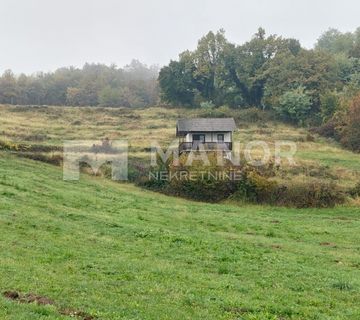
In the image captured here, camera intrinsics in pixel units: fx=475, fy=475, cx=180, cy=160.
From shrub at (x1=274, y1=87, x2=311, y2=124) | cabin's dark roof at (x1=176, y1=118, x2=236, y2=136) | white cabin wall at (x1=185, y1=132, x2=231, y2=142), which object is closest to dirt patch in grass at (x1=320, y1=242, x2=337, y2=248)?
cabin's dark roof at (x1=176, y1=118, x2=236, y2=136)

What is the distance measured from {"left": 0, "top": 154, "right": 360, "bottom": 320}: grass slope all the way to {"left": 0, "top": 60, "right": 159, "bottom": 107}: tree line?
312ft

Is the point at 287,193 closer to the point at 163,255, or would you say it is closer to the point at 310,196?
the point at 310,196

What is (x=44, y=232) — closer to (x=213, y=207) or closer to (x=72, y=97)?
(x=213, y=207)

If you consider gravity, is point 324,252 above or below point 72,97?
below

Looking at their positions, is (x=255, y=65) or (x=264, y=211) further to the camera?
(x=255, y=65)

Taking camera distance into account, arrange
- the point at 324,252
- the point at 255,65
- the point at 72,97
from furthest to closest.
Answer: the point at 72,97 → the point at 255,65 → the point at 324,252

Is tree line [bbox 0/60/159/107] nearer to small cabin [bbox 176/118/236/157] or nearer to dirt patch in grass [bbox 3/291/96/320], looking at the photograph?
small cabin [bbox 176/118/236/157]

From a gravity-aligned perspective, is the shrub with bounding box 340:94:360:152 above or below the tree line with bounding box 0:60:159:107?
below

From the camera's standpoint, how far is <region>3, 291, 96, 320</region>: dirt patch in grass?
988cm

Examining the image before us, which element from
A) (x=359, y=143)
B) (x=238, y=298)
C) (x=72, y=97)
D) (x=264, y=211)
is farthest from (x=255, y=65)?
(x=238, y=298)

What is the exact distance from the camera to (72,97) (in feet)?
407

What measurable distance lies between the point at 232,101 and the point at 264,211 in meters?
61.3

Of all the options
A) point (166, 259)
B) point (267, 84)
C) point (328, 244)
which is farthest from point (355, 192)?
point (267, 84)

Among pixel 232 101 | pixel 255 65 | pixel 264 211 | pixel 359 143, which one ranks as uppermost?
pixel 255 65
